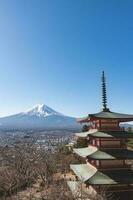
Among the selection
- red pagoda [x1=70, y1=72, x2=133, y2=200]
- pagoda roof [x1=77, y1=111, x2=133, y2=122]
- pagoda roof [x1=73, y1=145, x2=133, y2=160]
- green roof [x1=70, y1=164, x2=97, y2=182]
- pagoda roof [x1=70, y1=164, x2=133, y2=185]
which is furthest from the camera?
pagoda roof [x1=77, y1=111, x2=133, y2=122]

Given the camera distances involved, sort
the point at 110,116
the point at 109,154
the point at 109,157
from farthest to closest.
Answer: the point at 110,116 → the point at 109,154 → the point at 109,157

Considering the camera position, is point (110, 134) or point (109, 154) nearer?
point (109, 154)

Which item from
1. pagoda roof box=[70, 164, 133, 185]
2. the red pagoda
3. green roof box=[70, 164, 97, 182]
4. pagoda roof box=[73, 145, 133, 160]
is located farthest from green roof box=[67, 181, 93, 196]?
pagoda roof box=[73, 145, 133, 160]

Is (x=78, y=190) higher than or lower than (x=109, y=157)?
lower

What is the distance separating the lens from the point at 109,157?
18.1 m

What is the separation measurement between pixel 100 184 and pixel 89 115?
13.5 feet

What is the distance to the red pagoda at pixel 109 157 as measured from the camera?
58.4 feet

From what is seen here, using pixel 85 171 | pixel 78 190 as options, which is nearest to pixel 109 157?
pixel 85 171

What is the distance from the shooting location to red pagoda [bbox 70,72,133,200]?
17.8 meters

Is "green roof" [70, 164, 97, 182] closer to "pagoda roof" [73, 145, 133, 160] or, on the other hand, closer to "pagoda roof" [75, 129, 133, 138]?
"pagoda roof" [73, 145, 133, 160]

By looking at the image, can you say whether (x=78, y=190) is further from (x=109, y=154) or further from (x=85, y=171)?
(x=109, y=154)

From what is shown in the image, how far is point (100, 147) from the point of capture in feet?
62.6

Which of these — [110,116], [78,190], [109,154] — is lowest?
[78,190]

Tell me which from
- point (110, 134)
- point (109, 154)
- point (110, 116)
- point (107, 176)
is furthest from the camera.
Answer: point (110, 116)
